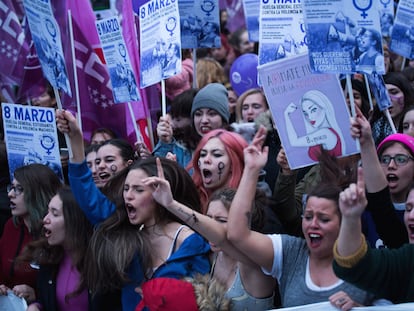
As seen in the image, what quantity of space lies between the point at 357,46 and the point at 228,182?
3.89 feet

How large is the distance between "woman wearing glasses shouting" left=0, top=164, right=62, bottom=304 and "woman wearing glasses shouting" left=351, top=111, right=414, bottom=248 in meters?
2.26

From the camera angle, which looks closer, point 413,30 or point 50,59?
point 50,59

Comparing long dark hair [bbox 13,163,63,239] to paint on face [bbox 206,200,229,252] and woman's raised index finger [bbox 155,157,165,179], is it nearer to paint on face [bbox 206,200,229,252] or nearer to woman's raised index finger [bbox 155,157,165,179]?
woman's raised index finger [bbox 155,157,165,179]

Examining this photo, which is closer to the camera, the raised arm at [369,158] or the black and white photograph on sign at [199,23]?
the raised arm at [369,158]

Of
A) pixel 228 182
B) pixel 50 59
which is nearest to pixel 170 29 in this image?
pixel 50 59

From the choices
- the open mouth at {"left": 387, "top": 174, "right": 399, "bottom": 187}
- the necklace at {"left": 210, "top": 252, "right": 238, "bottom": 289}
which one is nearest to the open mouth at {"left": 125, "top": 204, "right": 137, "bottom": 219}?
the necklace at {"left": 210, "top": 252, "right": 238, "bottom": 289}

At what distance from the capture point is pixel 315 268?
4734 millimetres

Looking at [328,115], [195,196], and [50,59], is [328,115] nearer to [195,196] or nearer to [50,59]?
[195,196]

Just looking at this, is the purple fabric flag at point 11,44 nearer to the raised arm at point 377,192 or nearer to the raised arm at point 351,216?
the raised arm at point 377,192

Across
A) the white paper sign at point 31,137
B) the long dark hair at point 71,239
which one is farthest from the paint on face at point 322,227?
the white paper sign at point 31,137

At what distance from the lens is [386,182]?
4949 mm

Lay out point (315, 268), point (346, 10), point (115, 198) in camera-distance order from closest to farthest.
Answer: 1. point (315, 268)
2. point (346, 10)
3. point (115, 198)

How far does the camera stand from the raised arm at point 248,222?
4.71 m

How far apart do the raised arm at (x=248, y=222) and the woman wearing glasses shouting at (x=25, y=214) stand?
6.81 ft
